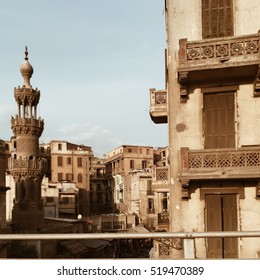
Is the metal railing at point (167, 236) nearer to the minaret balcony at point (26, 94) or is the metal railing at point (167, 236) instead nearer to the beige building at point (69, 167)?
the minaret balcony at point (26, 94)

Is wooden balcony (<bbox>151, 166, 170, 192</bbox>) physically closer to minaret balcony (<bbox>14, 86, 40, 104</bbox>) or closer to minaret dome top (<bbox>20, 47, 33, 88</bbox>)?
minaret balcony (<bbox>14, 86, 40, 104</bbox>)

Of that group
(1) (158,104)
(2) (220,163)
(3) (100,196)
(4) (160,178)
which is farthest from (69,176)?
(2) (220,163)

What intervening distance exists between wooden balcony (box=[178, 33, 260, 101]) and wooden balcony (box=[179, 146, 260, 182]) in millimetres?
2307

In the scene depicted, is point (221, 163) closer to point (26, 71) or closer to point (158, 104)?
point (158, 104)

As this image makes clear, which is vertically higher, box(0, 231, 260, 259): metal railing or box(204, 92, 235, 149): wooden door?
box(204, 92, 235, 149): wooden door

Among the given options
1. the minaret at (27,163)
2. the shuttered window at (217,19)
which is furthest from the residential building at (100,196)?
the shuttered window at (217,19)

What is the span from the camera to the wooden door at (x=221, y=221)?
12234mm

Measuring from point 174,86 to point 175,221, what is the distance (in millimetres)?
4962

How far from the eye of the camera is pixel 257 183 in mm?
12117

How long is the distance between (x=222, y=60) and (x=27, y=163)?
114ft

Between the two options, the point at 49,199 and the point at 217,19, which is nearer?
the point at 217,19

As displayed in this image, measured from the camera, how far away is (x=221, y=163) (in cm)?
1202

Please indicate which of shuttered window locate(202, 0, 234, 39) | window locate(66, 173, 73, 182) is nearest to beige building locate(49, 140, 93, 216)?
window locate(66, 173, 73, 182)

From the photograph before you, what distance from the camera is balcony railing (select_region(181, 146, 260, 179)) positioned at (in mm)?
11731
